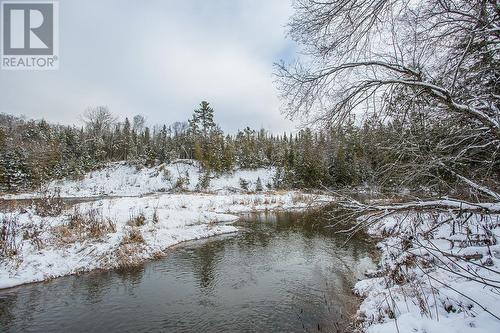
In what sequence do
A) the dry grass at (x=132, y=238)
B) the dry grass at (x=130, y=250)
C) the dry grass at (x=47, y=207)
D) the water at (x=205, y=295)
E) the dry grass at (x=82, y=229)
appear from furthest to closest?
the dry grass at (x=47, y=207) < the dry grass at (x=132, y=238) < the dry grass at (x=82, y=229) < the dry grass at (x=130, y=250) < the water at (x=205, y=295)

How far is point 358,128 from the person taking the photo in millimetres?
4320

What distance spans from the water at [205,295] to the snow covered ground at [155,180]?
34.7 meters

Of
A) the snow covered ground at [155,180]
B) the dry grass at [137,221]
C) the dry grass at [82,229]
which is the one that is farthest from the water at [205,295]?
the snow covered ground at [155,180]

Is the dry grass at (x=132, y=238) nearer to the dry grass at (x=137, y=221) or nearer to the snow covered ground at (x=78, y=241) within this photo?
the snow covered ground at (x=78, y=241)

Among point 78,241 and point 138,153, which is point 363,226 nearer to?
point 78,241

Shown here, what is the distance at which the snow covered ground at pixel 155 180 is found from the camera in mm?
47406

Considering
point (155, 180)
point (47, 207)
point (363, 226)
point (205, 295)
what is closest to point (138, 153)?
point (155, 180)

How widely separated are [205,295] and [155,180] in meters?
44.3

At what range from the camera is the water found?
6559 mm

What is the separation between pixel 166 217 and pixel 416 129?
14762mm

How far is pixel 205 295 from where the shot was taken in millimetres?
8102

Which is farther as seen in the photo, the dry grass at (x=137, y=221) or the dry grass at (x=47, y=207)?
the dry grass at (x=137, y=221)

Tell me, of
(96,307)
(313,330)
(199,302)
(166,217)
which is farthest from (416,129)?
(166,217)

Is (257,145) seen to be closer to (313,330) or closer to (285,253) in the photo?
(285,253)
